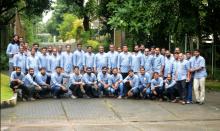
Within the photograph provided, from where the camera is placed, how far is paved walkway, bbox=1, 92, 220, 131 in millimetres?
14578

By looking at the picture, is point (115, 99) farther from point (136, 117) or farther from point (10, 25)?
point (10, 25)

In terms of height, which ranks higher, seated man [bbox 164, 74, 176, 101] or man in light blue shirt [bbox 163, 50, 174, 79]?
man in light blue shirt [bbox 163, 50, 174, 79]

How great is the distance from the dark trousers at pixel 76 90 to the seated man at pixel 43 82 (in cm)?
83

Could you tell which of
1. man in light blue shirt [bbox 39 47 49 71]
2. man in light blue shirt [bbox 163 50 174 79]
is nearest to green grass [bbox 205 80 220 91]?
man in light blue shirt [bbox 163 50 174 79]

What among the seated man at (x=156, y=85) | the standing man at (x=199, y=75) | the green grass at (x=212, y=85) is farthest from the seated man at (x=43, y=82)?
the green grass at (x=212, y=85)

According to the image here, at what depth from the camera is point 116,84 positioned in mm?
19766

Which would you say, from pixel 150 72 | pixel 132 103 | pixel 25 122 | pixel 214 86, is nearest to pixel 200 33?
pixel 214 86

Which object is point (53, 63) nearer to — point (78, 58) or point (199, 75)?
point (78, 58)

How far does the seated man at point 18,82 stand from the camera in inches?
734

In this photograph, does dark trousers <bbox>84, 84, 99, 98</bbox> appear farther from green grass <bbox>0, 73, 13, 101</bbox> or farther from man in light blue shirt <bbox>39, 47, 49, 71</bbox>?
green grass <bbox>0, 73, 13, 101</bbox>

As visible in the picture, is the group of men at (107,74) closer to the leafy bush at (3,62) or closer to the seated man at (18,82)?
the seated man at (18,82)

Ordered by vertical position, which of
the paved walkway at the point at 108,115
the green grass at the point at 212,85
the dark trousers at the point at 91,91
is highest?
the dark trousers at the point at 91,91

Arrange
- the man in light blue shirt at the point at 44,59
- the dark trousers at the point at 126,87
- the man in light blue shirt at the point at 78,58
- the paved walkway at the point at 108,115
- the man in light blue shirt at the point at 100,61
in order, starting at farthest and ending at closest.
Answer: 1. the man in light blue shirt at the point at 78,58
2. the man in light blue shirt at the point at 100,61
3. the man in light blue shirt at the point at 44,59
4. the dark trousers at the point at 126,87
5. the paved walkway at the point at 108,115

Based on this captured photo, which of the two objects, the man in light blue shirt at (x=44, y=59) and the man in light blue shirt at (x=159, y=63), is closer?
the man in light blue shirt at (x=44, y=59)
